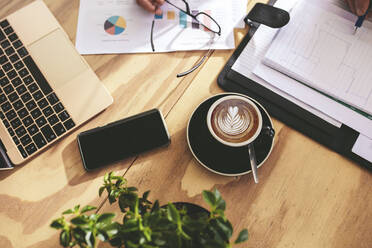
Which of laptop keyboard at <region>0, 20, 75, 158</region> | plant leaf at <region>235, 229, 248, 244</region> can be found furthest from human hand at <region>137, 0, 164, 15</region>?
plant leaf at <region>235, 229, 248, 244</region>

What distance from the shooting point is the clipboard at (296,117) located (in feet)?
2.06

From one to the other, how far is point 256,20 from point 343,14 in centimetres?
24

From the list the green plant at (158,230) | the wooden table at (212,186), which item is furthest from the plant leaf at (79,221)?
the wooden table at (212,186)

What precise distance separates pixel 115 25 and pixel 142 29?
75 mm

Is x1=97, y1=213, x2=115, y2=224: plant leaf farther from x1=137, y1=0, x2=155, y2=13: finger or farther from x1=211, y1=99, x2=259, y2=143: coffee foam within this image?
x1=137, y1=0, x2=155, y2=13: finger

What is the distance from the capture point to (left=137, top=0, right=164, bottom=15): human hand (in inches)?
28.7

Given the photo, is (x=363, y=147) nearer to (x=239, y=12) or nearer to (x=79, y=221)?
(x=239, y=12)

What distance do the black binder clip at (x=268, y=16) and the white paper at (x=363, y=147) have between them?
1.11 feet

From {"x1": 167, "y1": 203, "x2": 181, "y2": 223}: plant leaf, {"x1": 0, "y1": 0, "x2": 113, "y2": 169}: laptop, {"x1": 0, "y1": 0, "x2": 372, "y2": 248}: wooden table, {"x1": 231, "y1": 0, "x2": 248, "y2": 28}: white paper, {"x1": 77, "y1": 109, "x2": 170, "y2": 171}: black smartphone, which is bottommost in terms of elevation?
{"x1": 0, "y1": 0, "x2": 372, "y2": 248}: wooden table

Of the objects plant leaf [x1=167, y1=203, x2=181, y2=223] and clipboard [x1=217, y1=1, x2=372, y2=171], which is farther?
clipboard [x1=217, y1=1, x2=372, y2=171]

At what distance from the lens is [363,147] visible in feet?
2.05

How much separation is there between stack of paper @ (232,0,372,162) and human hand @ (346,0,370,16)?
18mm

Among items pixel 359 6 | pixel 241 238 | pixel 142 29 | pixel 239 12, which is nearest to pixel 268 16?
pixel 239 12

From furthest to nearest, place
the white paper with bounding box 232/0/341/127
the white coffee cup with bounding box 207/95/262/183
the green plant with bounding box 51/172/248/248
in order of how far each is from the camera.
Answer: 1. the white paper with bounding box 232/0/341/127
2. the white coffee cup with bounding box 207/95/262/183
3. the green plant with bounding box 51/172/248/248
